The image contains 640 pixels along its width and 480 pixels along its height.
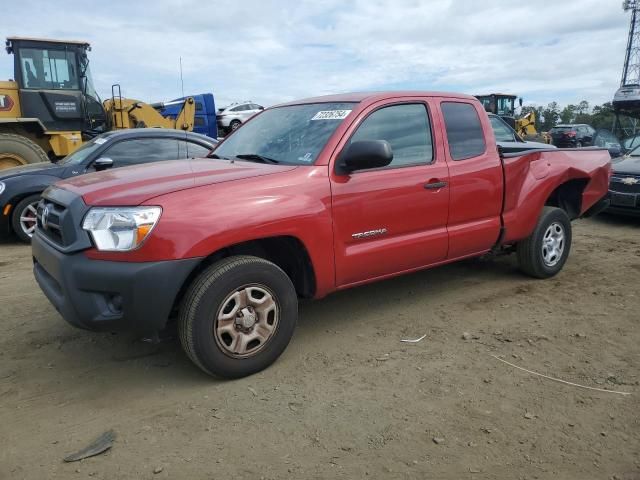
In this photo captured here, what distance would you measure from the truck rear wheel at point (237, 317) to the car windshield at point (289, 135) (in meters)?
0.90

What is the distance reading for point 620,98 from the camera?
961 inches

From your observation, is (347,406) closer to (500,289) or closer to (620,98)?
(500,289)

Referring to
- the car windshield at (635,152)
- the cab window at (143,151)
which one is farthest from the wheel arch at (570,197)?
the cab window at (143,151)

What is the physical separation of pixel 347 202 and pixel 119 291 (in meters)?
1.56

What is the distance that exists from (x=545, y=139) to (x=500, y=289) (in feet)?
74.7

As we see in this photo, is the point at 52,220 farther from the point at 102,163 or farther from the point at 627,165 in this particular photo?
the point at 627,165

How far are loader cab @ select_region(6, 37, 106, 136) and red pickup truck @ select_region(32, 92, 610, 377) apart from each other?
7732 millimetres

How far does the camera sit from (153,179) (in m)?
3.38

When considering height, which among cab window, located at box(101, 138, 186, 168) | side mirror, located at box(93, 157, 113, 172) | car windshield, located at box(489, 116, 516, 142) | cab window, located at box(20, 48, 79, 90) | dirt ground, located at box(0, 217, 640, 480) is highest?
cab window, located at box(20, 48, 79, 90)

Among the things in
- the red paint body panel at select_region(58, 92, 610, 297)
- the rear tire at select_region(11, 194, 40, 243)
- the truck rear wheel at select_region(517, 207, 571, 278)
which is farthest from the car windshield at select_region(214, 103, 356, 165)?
the rear tire at select_region(11, 194, 40, 243)

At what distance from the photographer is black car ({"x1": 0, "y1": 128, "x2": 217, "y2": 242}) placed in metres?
6.88

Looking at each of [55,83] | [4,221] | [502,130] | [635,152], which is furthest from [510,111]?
[4,221]

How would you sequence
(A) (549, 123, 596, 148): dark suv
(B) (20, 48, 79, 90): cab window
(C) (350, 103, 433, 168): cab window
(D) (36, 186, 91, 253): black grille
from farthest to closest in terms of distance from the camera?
(A) (549, 123, 596, 148): dark suv, (B) (20, 48, 79, 90): cab window, (C) (350, 103, 433, 168): cab window, (D) (36, 186, 91, 253): black grille

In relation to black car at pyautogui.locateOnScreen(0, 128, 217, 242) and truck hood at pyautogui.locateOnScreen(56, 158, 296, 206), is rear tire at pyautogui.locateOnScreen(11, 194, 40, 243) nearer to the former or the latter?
black car at pyautogui.locateOnScreen(0, 128, 217, 242)
